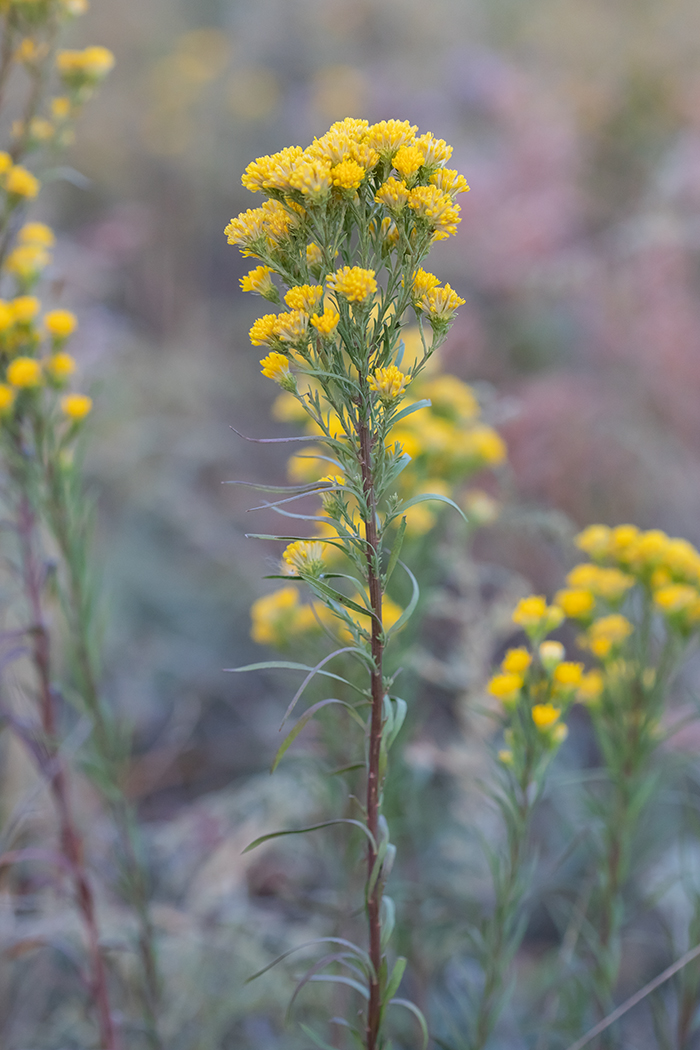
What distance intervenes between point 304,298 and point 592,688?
2.01 ft

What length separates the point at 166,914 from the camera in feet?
3.85

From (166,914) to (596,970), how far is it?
2.32 ft

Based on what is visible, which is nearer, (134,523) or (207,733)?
(207,733)

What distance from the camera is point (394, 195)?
0.48 m

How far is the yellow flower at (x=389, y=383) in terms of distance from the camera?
0.47 metres

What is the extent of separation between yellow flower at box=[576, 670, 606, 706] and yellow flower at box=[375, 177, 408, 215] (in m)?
0.60

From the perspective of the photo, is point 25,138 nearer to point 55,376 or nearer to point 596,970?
point 55,376

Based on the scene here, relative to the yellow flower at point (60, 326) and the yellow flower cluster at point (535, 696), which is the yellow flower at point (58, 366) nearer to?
the yellow flower at point (60, 326)

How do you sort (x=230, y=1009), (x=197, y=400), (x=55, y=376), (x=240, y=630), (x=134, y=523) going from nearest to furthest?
1. (x=55, y=376)
2. (x=230, y=1009)
3. (x=240, y=630)
4. (x=134, y=523)
5. (x=197, y=400)

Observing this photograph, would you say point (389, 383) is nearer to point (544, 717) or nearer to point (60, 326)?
point (544, 717)

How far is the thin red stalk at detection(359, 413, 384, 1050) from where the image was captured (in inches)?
19.7

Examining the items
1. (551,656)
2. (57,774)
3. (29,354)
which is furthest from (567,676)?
(29,354)

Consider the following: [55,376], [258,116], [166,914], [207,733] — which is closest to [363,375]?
[55,376]

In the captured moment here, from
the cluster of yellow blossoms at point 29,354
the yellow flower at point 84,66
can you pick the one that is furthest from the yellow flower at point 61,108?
the cluster of yellow blossoms at point 29,354
